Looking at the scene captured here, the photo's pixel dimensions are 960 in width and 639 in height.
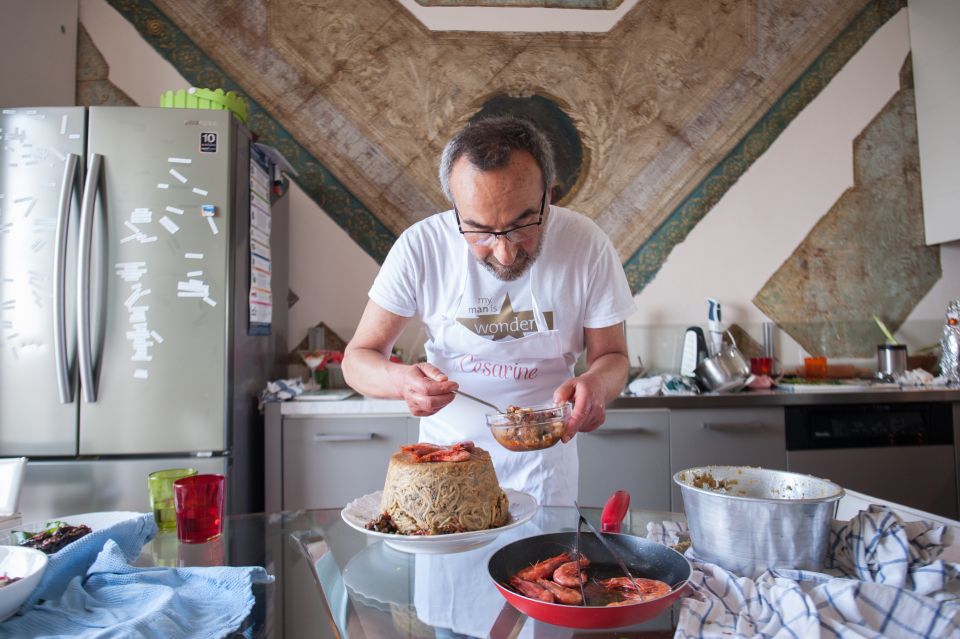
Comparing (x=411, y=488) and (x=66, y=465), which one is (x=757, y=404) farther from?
(x=66, y=465)

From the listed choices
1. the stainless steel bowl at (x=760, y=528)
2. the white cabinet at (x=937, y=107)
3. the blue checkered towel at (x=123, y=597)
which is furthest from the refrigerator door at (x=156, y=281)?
the white cabinet at (x=937, y=107)

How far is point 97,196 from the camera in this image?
8.40ft

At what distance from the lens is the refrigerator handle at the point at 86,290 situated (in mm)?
2482

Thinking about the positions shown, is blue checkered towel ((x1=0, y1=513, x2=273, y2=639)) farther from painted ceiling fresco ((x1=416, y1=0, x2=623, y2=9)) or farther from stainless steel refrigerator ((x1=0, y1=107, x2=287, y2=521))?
painted ceiling fresco ((x1=416, y1=0, x2=623, y2=9))

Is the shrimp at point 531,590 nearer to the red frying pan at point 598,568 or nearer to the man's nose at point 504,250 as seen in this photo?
the red frying pan at point 598,568

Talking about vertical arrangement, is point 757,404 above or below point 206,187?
below

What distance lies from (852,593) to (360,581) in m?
0.70

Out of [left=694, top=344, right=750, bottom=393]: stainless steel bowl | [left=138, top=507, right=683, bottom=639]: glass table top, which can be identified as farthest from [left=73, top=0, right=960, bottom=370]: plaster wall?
[left=138, top=507, right=683, bottom=639]: glass table top

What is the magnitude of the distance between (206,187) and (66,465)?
1.29m

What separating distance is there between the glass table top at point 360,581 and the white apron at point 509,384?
1.29ft

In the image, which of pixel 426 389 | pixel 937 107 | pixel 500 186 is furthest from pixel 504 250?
pixel 937 107

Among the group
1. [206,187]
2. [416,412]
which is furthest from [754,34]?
[416,412]

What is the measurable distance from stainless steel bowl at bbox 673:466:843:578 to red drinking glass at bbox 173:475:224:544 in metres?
0.89

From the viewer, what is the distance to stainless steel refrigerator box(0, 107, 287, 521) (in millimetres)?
2527
